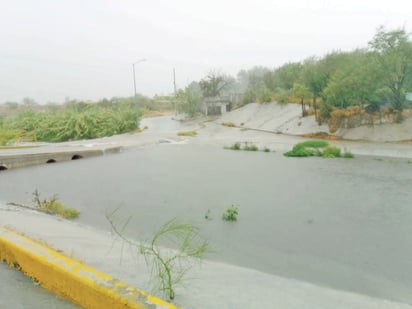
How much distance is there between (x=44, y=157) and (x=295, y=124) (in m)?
20.4

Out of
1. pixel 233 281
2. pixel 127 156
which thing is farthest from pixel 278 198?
pixel 127 156

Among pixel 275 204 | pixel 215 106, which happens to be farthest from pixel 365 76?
pixel 215 106

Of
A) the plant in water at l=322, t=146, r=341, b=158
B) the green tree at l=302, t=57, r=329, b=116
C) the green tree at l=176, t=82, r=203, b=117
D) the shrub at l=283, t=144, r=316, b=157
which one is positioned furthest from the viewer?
the green tree at l=176, t=82, r=203, b=117

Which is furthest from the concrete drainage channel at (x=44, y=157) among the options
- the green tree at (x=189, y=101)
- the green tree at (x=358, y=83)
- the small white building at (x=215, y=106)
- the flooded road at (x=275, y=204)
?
the green tree at (x=189, y=101)

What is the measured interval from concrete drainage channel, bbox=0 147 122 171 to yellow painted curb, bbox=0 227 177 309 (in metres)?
12.8

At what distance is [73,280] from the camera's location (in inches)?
88.0

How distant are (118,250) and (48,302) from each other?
48.6 inches

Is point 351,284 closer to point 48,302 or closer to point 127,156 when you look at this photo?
point 48,302

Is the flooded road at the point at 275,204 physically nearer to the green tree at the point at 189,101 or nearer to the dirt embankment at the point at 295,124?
the dirt embankment at the point at 295,124

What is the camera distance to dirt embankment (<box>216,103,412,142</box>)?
17969 mm

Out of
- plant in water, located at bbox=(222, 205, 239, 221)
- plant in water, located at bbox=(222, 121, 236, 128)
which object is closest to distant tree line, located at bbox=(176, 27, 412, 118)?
plant in water, located at bbox=(222, 121, 236, 128)

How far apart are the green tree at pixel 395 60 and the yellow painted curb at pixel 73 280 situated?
64.5 feet

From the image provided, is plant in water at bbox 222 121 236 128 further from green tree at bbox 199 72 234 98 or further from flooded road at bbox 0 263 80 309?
flooded road at bbox 0 263 80 309

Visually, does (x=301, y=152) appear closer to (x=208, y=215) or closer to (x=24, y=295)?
(x=208, y=215)
